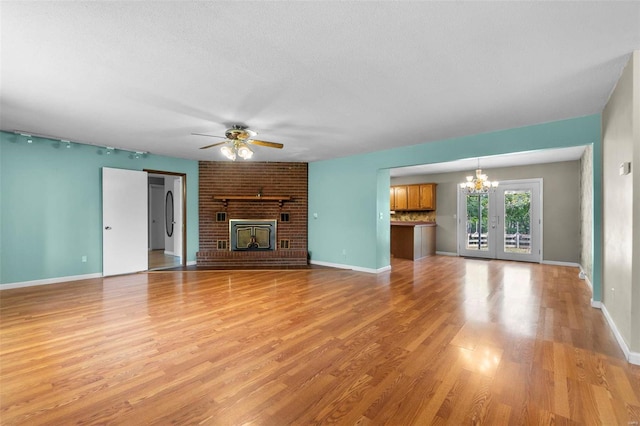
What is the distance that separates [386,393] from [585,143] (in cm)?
386

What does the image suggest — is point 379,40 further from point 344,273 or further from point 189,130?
point 344,273

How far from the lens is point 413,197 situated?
8.65 meters

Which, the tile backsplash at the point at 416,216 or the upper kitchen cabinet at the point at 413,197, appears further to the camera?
the tile backsplash at the point at 416,216

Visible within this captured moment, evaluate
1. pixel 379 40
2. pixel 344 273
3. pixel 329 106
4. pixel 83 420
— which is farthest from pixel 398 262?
pixel 83 420

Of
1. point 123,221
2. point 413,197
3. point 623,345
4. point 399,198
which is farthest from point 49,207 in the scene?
point 413,197

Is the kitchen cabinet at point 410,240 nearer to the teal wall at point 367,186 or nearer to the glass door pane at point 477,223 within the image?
the glass door pane at point 477,223

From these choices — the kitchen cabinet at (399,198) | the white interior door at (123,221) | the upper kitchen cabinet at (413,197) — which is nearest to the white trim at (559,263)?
the upper kitchen cabinet at (413,197)

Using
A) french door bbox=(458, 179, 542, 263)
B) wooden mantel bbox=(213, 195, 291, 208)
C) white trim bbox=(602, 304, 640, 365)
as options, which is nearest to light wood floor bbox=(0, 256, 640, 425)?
white trim bbox=(602, 304, 640, 365)

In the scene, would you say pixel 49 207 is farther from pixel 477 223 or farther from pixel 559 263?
pixel 559 263

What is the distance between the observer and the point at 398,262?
22.5 feet

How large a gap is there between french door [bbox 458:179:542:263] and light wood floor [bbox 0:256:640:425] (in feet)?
10.6

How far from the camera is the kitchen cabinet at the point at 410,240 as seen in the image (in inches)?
283

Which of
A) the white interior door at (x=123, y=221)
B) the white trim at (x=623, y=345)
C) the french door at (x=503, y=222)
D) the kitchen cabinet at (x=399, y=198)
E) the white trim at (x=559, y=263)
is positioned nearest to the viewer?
the white trim at (x=623, y=345)

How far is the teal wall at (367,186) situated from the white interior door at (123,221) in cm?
351
